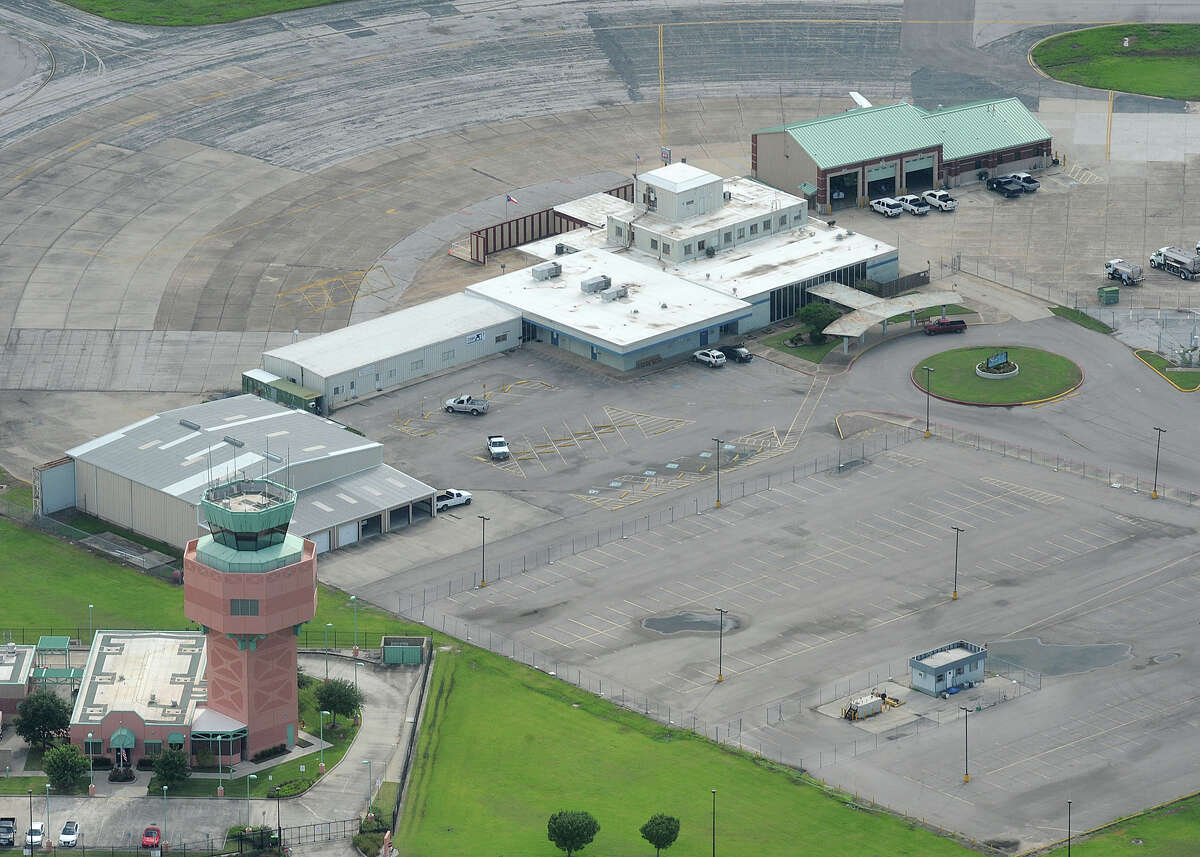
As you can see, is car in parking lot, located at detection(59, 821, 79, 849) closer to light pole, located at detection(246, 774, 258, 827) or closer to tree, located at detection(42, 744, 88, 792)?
tree, located at detection(42, 744, 88, 792)

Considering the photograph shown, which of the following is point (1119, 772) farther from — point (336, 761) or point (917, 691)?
point (336, 761)

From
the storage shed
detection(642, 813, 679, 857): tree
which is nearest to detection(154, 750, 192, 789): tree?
detection(642, 813, 679, 857): tree

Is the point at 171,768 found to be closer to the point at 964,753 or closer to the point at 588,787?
the point at 588,787

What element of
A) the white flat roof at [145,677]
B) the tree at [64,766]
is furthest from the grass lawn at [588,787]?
the tree at [64,766]

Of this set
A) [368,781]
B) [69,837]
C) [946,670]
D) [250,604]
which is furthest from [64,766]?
[946,670]

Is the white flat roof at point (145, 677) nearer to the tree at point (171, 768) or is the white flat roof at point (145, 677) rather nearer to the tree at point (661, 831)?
the tree at point (171, 768)
